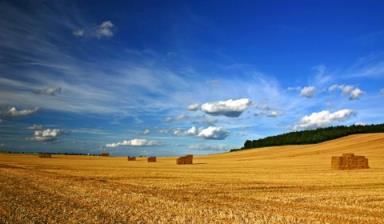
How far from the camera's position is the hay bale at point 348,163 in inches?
1275

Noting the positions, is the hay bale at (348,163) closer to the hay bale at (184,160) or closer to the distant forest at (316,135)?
the hay bale at (184,160)

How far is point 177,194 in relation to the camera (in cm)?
1384

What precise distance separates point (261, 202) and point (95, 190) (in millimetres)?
5479

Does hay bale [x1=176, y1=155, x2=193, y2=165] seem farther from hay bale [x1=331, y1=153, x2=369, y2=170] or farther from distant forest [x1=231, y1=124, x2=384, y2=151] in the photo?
distant forest [x1=231, y1=124, x2=384, y2=151]

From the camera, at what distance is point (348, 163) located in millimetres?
32781

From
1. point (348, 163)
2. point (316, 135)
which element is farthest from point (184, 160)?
point (316, 135)

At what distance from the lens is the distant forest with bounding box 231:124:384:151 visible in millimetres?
79000

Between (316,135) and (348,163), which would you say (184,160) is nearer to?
(348,163)

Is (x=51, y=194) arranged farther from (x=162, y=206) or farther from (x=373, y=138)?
(x=373, y=138)

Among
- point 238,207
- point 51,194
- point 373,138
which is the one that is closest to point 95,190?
point 51,194

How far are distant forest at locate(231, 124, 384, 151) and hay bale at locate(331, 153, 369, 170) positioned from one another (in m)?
45.9

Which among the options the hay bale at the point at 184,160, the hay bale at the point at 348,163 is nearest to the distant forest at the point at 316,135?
the hay bale at the point at 184,160

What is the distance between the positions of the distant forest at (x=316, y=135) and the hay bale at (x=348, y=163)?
151 feet

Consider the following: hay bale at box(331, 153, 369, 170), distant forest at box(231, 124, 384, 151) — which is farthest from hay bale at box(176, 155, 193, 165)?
distant forest at box(231, 124, 384, 151)
